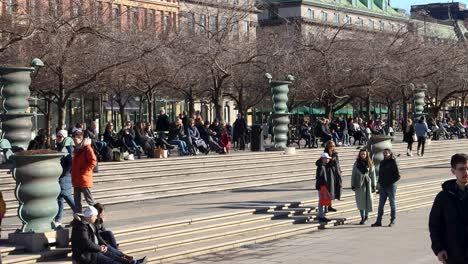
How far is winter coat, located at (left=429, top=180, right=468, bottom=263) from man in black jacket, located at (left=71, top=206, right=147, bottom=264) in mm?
5077

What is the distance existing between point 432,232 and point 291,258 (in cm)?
643

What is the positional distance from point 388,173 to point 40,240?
7840 millimetres

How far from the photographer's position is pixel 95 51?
29875mm

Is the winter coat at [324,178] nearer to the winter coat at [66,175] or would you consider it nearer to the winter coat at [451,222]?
the winter coat at [66,175]

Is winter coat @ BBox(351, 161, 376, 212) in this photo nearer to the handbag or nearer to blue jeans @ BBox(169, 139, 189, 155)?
the handbag

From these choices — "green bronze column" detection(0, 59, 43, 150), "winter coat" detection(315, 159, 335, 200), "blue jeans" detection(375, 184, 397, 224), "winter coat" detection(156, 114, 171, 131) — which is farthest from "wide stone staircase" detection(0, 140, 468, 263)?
"winter coat" detection(156, 114, 171, 131)

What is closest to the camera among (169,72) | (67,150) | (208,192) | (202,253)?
(202,253)

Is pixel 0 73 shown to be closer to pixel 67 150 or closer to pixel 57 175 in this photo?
pixel 67 150

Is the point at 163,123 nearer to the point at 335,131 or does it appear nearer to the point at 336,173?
the point at 335,131

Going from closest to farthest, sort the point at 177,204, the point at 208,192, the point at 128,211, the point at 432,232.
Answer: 1. the point at 432,232
2. the point at 128,211
3. the point at 177,204
4. the point at 208,192

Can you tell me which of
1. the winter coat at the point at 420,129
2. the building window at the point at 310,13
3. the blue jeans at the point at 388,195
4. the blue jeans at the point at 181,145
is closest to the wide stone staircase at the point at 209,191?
the blue jeans at the point at 388,195

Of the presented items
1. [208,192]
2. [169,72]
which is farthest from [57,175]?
[169,72]

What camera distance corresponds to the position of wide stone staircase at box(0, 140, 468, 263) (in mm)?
13359

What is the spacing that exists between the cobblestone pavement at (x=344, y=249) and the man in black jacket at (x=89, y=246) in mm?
2395
